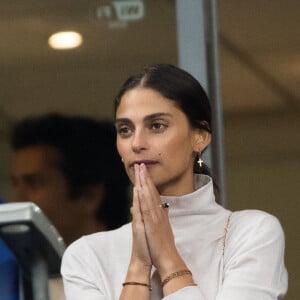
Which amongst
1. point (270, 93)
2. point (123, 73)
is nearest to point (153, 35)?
point (123, 73)

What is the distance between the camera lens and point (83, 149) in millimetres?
5969

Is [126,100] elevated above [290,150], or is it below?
above

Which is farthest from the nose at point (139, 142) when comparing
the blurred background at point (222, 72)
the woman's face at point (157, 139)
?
the blurred background at point (222, 72)

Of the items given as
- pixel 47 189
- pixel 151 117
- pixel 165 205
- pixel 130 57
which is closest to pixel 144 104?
pixel 151 117

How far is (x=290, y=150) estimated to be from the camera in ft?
19.8

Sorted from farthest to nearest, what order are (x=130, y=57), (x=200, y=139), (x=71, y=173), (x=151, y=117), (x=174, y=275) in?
(x=130, y=57), (x=71, y=173), (x=200, y=139), (x=151, y=117), (x=174, y=275)

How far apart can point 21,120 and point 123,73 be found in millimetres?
568

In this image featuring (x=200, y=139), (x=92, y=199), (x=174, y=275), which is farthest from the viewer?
(x=92, y=199)

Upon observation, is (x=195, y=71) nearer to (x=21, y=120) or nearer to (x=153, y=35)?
(x=153, y=35)

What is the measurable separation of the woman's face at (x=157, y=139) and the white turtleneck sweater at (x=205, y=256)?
7 centimetres

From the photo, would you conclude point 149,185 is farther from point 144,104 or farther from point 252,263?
point 252,263

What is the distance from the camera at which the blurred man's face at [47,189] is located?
5766 mm

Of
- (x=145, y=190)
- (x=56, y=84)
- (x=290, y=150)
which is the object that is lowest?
(x=290, y=150)

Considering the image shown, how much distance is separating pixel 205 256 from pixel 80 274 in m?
0.36
